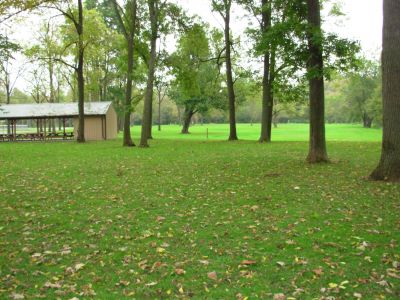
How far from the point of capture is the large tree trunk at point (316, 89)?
1236cm

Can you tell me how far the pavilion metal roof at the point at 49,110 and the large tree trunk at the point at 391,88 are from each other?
31.3 m

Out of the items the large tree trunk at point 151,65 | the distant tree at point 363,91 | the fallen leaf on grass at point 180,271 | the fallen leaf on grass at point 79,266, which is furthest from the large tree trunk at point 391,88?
the distant tree at point 363,91

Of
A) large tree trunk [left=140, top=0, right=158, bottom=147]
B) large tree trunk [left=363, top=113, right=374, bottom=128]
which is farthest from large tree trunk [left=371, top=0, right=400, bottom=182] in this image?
large tree trunk [left=363, top=113, right=374, bottom=128]

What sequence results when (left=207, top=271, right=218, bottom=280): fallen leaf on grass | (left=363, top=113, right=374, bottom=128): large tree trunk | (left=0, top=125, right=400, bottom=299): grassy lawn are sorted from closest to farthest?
(left=0, top=125, right=400, bottom=299): grassy lawn → (left=207, top=271, right=218, bottom=280): fallen leaf on grass → (left=363, top=113, right=374, bottom=128): large tree trunk

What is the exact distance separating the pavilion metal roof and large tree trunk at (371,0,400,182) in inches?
1231

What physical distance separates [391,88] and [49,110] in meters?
36.7

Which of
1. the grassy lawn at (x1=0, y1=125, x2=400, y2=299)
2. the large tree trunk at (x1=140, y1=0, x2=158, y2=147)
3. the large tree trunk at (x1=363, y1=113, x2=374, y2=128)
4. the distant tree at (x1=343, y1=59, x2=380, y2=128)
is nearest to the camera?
the grassy lawn at (x1=0, y1=125, x2=400, y2=299)

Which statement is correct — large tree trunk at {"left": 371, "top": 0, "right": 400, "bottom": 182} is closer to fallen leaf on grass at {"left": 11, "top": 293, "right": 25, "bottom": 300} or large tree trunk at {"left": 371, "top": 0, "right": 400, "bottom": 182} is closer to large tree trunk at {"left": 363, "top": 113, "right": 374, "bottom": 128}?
fallen leaf on grass at {"left": 11, "top": 293, "right": 25, "bottom": 300}

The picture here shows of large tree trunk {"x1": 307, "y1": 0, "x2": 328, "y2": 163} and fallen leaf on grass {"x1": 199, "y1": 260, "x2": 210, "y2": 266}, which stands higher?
large tree trunk {"x1": 307, "y1": 0, "x2": 328, "y2": 163}

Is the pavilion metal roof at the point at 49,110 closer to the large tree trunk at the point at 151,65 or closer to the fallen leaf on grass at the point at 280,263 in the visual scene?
the large tree trunk at the point at 151,65

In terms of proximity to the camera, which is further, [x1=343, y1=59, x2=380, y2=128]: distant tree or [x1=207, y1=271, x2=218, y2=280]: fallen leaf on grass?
[x1=343, y1=59, x2=380, y2=128]: distant tree

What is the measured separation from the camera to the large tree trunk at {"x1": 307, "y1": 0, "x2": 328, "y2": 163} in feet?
40.5

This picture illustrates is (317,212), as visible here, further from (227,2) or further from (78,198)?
(227,2)

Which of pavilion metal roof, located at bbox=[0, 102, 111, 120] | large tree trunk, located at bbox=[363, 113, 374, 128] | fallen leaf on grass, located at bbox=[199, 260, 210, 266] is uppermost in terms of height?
pavilion metal roof, located at bbox=[0, 102, 111, 120]
